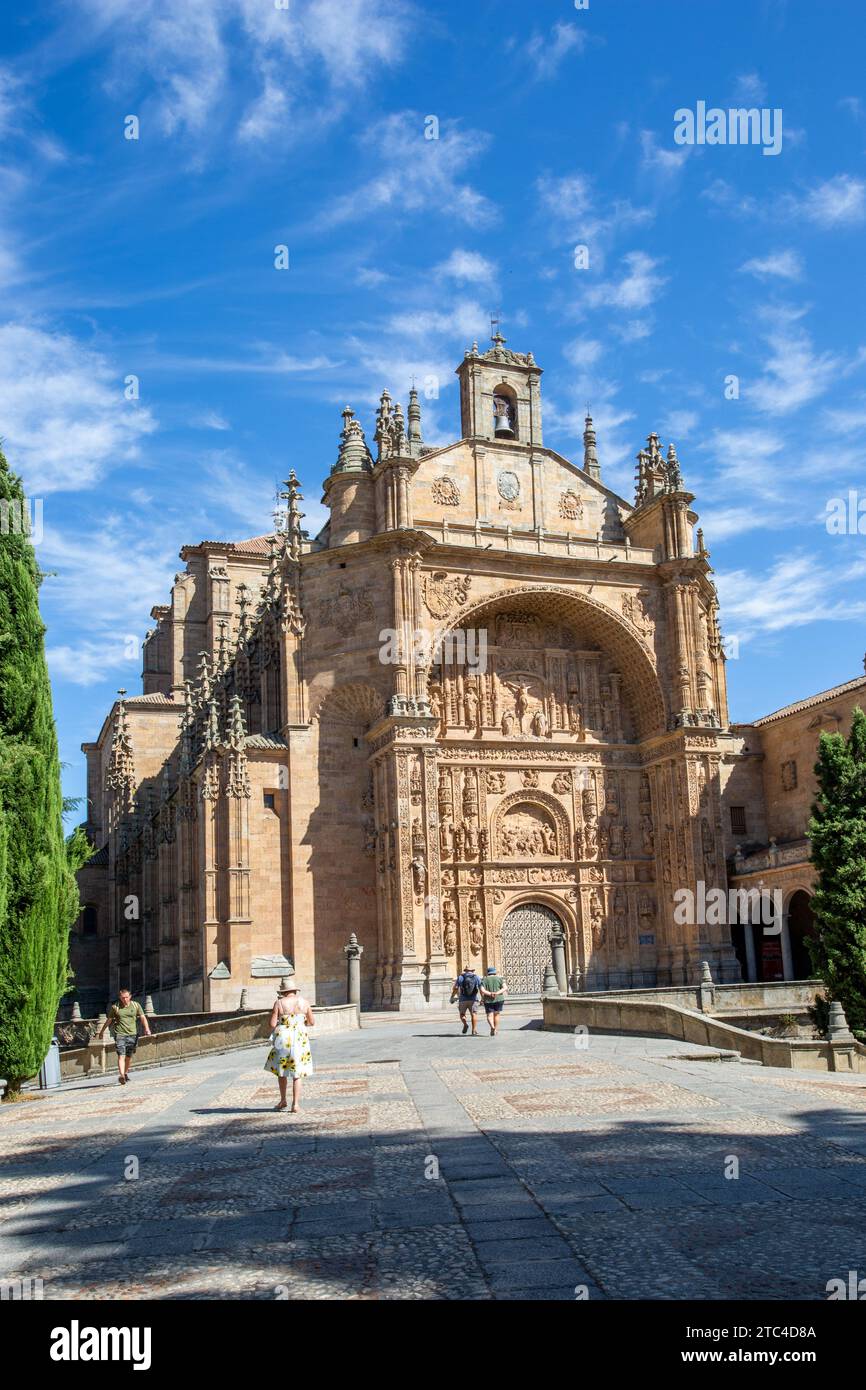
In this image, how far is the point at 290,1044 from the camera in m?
13.9

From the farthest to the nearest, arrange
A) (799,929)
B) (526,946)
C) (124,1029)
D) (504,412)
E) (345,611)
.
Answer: (504,412) → (799,929) → (526,946) → (345,611) → (124,1029)

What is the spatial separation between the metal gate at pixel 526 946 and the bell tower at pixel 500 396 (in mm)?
15849

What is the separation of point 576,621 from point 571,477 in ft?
16.7

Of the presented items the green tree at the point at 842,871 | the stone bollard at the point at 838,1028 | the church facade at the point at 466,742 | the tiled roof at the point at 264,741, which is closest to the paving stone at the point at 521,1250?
the stone bollard at the point at 838,1028

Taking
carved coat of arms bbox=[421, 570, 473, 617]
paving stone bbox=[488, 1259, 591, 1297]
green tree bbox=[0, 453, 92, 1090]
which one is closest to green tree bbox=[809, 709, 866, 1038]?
carved coat of arms bbox=[421, 570, 473, 617]

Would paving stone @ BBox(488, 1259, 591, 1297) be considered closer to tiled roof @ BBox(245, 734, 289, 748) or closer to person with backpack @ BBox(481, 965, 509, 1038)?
person with backpack @ BBox(481, 965, 509, 1038)

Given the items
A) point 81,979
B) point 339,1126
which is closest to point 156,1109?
point 339,1126

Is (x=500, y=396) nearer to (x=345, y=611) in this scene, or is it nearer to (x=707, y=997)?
(x=345, y=611)

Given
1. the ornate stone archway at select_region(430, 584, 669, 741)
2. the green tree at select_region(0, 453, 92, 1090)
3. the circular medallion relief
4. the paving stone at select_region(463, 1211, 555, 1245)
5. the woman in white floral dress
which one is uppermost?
the circular medallion relief

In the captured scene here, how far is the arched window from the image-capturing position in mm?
42688

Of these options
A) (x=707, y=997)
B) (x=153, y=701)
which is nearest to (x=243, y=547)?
(x=153, y=701)

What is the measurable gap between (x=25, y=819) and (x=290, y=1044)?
7329 mm

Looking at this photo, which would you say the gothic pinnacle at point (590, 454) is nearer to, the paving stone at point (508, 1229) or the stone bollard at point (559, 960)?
the stone bollard at point (559, 960)

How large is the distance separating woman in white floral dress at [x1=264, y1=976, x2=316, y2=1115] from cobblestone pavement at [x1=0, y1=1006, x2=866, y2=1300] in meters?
0.44
